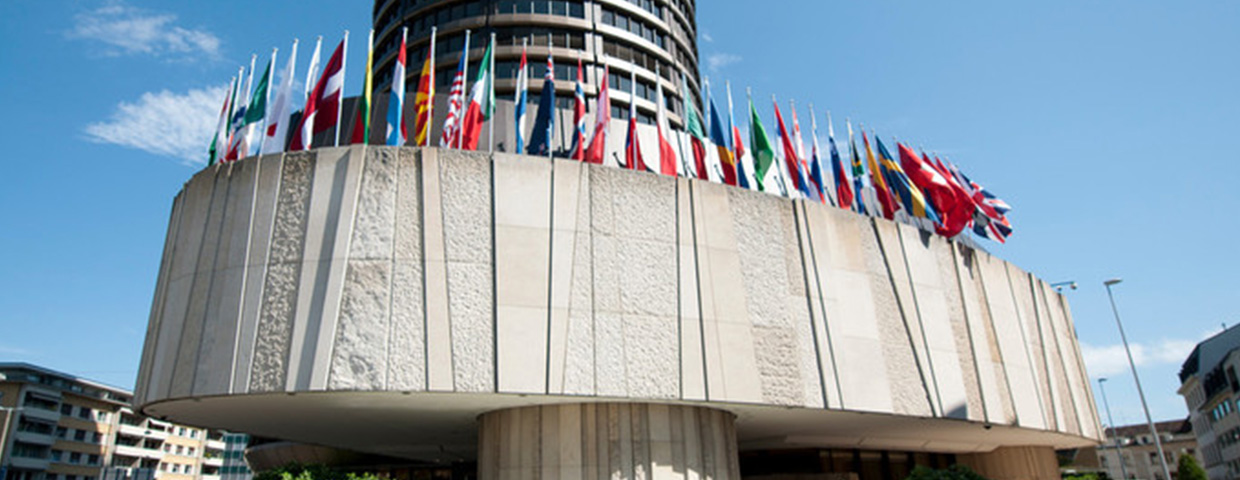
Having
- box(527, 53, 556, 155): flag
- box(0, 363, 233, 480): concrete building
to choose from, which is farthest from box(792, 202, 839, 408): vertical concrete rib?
box(0, 363, 233, 480): concrete building

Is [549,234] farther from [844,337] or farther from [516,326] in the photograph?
[844,337]

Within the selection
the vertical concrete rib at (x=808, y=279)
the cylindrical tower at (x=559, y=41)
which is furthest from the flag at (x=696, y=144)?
the cylindrical tower at (x=559, y=41)

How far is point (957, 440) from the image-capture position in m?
24.1

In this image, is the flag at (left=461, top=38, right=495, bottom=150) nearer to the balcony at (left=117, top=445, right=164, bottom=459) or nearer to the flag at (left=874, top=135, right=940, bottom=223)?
Answer: the flag at (left=874, top=135, right=940, bottom=223)

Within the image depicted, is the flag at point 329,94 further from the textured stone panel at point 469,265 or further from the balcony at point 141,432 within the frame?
the balcony at point 141,432

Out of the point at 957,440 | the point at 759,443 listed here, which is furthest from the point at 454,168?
the point at 957,440

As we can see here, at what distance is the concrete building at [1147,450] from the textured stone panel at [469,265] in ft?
320

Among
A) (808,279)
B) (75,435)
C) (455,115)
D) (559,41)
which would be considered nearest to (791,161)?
(808,279)

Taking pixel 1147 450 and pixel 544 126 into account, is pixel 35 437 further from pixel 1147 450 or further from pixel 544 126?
pixel 1147 450

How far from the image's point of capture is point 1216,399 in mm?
69750

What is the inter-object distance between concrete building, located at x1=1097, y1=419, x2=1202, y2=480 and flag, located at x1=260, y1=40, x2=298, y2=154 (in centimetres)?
9935

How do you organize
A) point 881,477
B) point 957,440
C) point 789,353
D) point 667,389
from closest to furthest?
point 667,389
point 789,353
point 957,440
point 881,477

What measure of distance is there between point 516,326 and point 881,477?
18.2 meters

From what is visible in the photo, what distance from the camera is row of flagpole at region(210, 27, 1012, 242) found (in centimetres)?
1684
